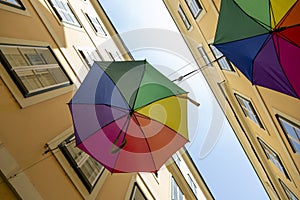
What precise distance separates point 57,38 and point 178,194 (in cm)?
879

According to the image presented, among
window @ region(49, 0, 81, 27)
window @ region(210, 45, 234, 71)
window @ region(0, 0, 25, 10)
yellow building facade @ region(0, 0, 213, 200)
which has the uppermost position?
window @ region(49, 0, 81, 27)

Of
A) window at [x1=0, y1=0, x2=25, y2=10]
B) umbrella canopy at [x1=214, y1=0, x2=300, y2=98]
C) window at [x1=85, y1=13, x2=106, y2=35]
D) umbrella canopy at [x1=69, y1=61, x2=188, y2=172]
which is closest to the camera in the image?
umbrella canopy at [x1=214, y1=0, x2=300, y2=98]

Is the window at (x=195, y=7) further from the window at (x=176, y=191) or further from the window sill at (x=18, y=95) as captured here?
the window sill at (x=18, y=95)

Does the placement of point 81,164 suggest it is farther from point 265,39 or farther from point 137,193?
point 265,39

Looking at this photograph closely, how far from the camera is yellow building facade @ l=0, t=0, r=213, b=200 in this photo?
4570 mm

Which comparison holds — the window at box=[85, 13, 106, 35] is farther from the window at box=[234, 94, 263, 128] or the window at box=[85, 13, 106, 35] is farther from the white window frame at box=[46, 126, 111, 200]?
the white window frame at box=[46, 126, 111, 200]

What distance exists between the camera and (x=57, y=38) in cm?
833

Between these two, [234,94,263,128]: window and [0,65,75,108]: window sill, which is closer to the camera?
[0,65,75,108]: window sill

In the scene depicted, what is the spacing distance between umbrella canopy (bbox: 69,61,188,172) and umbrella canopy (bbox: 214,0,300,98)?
1314mm

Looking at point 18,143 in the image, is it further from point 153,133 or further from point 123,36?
point 123,36

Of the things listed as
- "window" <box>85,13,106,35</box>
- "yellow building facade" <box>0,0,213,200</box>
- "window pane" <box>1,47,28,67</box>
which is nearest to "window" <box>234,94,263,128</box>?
"yellow building facade" <box>0,0,213,200</box>

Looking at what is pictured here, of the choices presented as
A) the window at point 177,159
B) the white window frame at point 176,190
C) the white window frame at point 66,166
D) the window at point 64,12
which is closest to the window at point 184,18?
the window at point 64,12

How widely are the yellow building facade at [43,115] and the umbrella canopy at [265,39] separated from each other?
139 inches

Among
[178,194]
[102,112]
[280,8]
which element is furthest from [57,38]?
[178,194]
